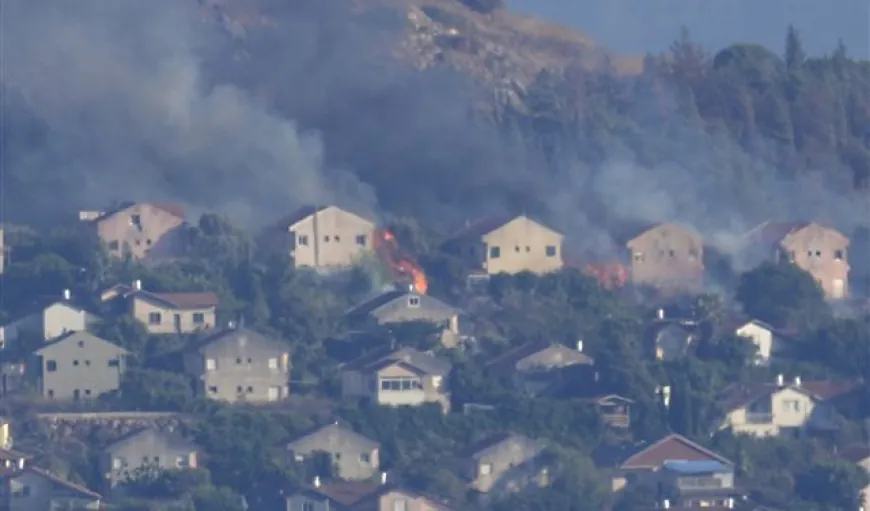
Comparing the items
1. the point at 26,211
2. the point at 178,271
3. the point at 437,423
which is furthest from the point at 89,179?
the point at 437,423

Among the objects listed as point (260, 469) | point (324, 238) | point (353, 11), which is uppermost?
point (353, 11)

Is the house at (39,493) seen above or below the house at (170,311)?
below

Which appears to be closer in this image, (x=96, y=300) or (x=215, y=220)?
(x=96, y=300)

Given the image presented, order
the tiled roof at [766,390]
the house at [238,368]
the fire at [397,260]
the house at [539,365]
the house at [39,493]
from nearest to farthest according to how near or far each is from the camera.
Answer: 1. the house at [39,493]
2. the tiled roof at [766,390]
3. the house at [238,368]
4. the house at [539,365]
5. the fire at [397,260]

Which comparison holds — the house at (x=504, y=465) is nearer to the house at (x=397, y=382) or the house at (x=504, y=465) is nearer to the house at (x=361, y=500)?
the house at (x=361, y=500)

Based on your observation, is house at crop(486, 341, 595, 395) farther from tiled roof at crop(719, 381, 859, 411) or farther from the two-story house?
the two-story house

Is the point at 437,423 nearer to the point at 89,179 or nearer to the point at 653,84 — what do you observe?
the point at 89,179

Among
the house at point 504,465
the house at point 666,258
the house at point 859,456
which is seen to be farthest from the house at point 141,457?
the house at point 666,258
